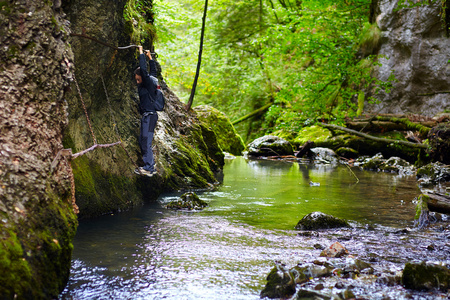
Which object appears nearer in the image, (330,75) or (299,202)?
(299,202)

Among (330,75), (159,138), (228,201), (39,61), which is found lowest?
(228,201)

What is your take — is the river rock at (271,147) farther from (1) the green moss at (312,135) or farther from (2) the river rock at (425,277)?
(2) the river rock at (425,277)

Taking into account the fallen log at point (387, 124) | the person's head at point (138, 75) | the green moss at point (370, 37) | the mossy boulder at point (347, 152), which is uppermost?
the green moss at point (370, 37)

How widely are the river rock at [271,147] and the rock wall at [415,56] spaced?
505 centimetres

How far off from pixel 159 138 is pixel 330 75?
9.43 m

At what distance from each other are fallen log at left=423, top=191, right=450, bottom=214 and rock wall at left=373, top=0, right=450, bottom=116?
11.8m

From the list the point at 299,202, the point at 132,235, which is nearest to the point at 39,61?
the point at 132,235

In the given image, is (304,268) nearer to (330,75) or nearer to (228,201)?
(228,201)

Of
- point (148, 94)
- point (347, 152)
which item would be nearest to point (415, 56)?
point (347, 152)

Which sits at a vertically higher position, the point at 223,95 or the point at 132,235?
the point at 223,95

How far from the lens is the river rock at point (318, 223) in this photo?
17.9 feet

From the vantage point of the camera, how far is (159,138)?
28.3 feet

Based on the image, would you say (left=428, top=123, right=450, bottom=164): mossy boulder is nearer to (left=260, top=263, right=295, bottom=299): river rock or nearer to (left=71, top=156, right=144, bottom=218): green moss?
(left=71, top=156, right=144, bottom=218): green moss

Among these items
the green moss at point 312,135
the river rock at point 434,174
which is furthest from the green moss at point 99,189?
the green moss at point 312,135
